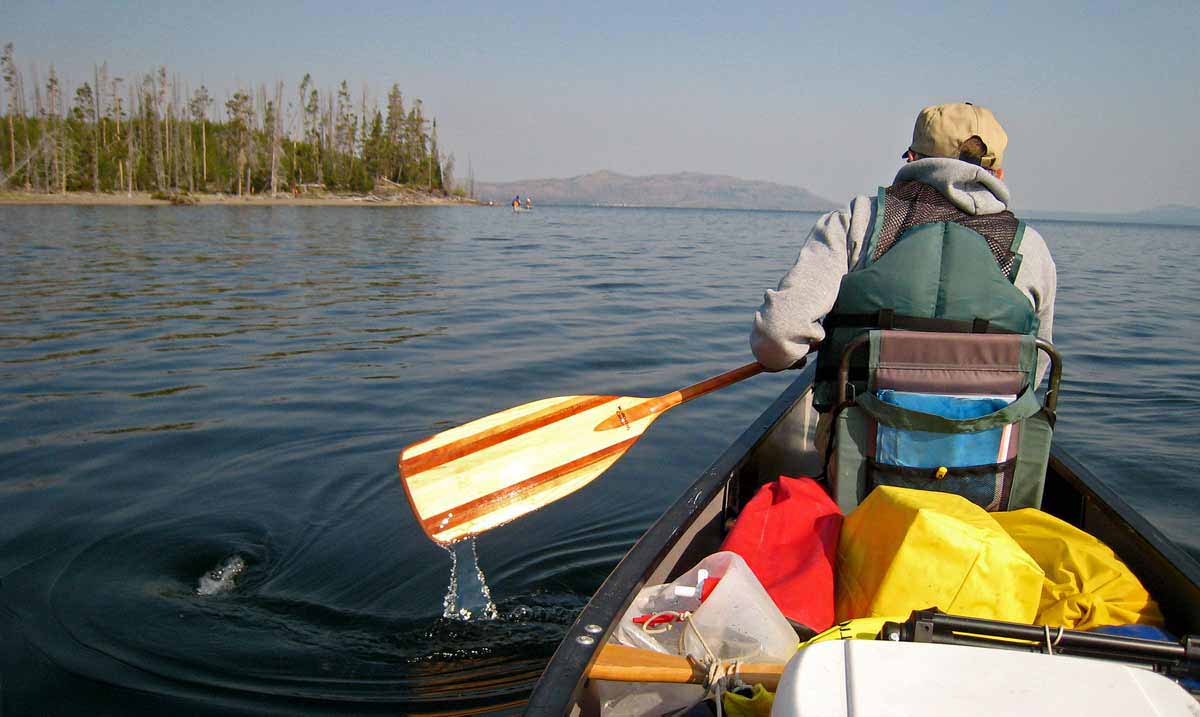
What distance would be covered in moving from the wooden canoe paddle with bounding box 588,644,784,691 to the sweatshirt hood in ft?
5.41

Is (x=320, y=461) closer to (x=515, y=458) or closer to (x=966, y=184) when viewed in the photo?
(x=515, y=458)

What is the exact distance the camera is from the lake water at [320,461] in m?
3.26

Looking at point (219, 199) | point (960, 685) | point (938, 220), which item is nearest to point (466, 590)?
point (938, 220)

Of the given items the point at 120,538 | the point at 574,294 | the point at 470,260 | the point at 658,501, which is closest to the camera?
the point at 120,538

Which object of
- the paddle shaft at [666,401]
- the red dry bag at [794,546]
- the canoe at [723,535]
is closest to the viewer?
the canoe at [723,535]

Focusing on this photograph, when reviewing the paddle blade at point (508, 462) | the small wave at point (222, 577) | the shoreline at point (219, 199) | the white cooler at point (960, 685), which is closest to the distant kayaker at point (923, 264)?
the paddle blade at point (508, 462)

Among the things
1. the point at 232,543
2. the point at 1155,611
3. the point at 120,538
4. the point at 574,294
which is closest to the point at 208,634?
the point at 232,543

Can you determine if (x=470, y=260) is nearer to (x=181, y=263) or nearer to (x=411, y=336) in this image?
(x=181, y=263)

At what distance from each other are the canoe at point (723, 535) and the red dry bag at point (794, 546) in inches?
7.9

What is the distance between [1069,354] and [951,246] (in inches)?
322

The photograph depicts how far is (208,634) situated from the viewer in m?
3.40

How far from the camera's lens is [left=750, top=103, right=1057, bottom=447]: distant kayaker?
2643mm

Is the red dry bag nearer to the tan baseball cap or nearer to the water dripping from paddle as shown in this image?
the tan baseball cap

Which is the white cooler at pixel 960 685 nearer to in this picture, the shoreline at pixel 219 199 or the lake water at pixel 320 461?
the lake water at pixel 320 461
